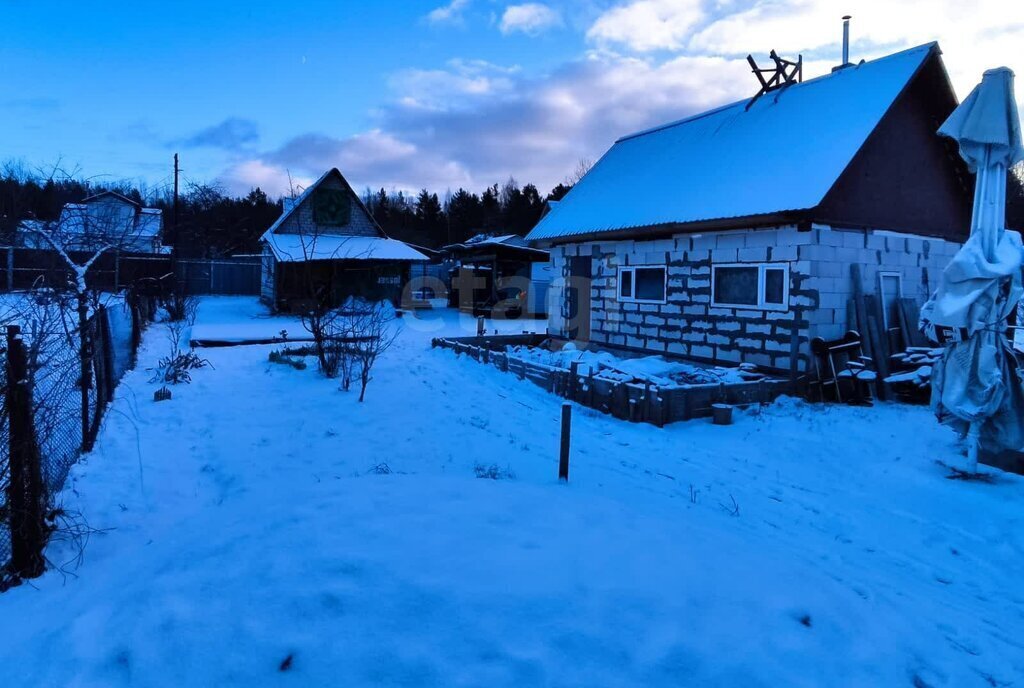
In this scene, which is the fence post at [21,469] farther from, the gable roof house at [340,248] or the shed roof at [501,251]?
the shed roof at [501,251]

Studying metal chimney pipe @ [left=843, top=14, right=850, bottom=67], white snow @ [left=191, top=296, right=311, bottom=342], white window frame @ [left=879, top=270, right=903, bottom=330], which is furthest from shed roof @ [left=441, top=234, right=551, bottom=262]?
white window frame @ [left=879, top=270, right=903, bottom=330]

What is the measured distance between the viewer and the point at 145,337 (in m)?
17.2

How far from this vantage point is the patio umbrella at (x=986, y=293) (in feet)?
19.9

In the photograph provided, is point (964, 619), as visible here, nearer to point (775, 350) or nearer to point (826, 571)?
point (826, 571)

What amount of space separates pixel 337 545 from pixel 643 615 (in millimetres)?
1692

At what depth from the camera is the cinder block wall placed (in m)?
10.1

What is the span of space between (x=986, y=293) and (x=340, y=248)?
2421 cm

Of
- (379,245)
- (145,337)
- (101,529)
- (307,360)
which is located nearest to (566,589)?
(101,529)

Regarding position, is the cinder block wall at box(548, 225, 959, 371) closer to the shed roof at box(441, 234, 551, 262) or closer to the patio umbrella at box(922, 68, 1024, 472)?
the patio umbrella at box(922, 68, 1024, 472)

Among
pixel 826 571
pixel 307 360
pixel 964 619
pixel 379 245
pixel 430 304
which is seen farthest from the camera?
pixel 430 304

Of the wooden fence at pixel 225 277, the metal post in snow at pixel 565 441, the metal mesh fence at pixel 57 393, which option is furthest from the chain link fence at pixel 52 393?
the wooden fence at pixel 225 277

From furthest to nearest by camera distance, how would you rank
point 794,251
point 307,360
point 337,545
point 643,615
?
point 307,360 < point 794,251 < point 337,545 < point 643,615

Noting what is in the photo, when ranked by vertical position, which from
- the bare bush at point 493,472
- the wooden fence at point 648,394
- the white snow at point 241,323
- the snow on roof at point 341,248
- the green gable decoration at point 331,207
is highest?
the green gable decoration at point 331,207

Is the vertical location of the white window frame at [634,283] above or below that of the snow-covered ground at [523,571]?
above
